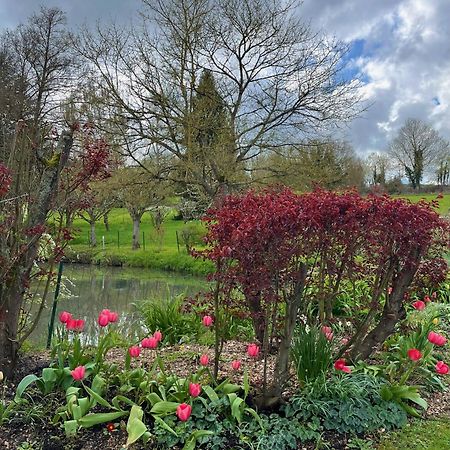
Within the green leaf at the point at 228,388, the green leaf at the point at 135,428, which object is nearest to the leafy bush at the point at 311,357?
the green leaf at the point at 228,388

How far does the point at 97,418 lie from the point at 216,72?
40.8ft

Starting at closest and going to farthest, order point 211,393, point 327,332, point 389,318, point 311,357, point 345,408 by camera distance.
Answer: point 211,393
point 345,408
point 311,357
point 327,332
point 389,318

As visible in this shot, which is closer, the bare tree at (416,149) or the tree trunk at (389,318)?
the tree trunk at (389,318)

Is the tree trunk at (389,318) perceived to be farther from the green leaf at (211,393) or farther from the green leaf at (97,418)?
the green leaf at (97,418)

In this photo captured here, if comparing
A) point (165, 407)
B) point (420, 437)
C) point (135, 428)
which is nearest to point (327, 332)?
point (420, 437)

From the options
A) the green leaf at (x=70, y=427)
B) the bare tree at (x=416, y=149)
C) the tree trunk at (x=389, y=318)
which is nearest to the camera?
the green leaf at (x=70, y=427)

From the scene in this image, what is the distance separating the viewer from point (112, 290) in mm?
13883

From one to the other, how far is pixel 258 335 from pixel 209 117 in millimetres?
10096

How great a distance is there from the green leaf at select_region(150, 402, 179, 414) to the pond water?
8.85 ft

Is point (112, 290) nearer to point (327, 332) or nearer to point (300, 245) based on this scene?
point (327, 332)

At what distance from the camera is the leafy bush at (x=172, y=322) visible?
5.56 m

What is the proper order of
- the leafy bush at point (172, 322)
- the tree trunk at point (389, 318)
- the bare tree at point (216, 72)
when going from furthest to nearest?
1. the bare tree at point (216, 72)
2. the leafy bush at point (172, 322)
3. the tree trunk at point (389, 318)

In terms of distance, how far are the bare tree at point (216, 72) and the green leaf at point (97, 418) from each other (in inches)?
402

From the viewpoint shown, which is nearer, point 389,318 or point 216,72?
point 389,318
